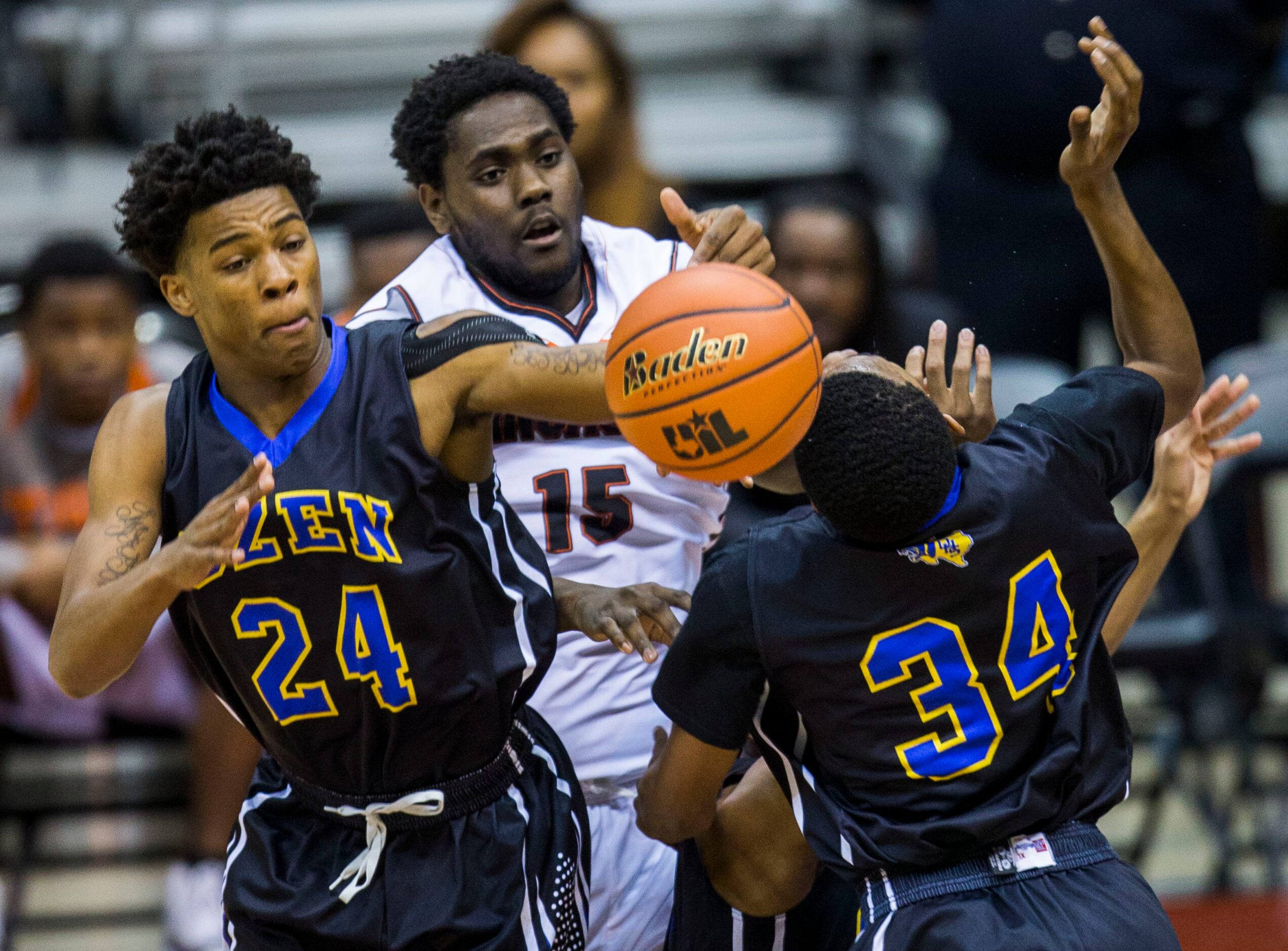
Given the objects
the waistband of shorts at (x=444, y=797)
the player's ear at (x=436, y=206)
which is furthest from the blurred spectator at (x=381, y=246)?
the waistband of shorts at (x=444, y=797)

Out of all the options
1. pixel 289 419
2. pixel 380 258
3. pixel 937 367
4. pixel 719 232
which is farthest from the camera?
pixel 380 258

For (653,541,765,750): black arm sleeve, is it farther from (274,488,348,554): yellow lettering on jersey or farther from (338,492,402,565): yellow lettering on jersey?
(274,488,348,554): yellow lettering on jersey

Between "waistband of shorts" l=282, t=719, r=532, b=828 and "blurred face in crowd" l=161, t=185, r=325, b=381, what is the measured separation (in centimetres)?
77

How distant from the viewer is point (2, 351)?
5879 millimetres

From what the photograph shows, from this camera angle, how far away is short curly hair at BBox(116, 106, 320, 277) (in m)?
2.88

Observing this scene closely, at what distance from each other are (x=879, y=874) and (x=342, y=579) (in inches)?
Answer: 41.8

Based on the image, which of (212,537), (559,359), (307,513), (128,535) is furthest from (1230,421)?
(128,535)

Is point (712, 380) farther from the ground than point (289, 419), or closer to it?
farther from the ground

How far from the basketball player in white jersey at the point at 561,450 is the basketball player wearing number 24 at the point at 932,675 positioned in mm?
517

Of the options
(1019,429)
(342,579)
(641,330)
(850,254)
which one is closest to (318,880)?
(342,579)

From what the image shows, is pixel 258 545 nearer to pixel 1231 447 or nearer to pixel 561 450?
pixel 561 450

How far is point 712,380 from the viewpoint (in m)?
2.75

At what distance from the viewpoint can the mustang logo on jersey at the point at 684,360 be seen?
2.74m

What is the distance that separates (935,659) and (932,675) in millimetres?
26
